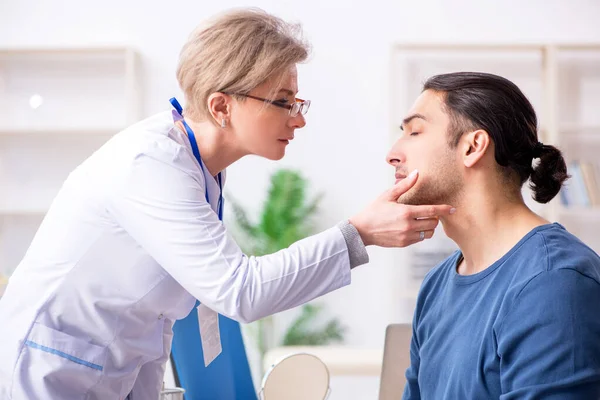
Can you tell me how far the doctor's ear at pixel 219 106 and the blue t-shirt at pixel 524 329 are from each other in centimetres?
62

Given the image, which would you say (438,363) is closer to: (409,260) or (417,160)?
(417,160)

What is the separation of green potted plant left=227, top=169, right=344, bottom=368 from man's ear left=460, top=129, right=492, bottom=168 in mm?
2931

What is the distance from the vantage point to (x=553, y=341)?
126 cm

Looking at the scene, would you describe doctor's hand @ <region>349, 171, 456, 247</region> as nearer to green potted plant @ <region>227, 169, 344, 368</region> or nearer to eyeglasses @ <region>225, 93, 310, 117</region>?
eyeglasses @ <region>225, 93, 310, 117</region>

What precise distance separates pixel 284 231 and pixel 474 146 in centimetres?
300

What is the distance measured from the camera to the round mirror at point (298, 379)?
5.96 feet

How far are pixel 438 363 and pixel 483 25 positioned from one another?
12.4ft

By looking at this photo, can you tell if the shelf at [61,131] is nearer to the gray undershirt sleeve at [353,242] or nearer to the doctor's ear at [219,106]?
the doctor's ear at [219,106]

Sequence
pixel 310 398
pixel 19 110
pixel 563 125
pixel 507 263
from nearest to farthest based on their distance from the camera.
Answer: pixel 507 263
pixel 310 398
pixel 563 125
pixel 19 110


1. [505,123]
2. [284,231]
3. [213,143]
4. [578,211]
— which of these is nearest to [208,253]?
[213,143]

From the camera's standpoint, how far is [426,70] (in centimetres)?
489

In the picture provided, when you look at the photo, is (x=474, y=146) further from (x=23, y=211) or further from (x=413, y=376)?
(x=23, y=211)

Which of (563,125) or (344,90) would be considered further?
(344,90)

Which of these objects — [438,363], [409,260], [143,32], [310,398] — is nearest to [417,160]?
[438,363]
